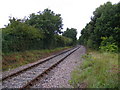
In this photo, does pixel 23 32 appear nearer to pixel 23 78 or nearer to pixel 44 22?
pixel 44 22

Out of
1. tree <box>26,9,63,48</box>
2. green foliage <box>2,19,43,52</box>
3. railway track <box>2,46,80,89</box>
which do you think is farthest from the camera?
tree <box>26,9,63,48</box>

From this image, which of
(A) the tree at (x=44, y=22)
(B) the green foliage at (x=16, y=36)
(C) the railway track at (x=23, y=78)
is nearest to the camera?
(C) the railway track at (x=23, y=78)

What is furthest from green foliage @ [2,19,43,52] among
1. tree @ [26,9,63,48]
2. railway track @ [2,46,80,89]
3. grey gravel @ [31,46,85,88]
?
grey gravel @ [31,46,85,88]

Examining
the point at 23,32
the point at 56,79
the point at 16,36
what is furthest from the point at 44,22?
the point at 56,79

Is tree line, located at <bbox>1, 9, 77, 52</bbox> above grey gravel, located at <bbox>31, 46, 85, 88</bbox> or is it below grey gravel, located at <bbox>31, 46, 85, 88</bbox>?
above

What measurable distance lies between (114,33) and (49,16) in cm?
1548

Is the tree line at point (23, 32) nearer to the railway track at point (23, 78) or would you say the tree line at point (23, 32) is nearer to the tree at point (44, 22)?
the tree at point (44, 22)

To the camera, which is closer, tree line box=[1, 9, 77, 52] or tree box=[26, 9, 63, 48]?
tree line box=[1, 9, 77, 52]

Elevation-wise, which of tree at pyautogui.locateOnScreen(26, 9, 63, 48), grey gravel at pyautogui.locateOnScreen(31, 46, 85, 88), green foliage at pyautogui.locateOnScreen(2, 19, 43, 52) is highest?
tree at pyautogui.locateOnScreen(26, 9, 63, 48)

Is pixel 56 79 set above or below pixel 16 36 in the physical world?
below

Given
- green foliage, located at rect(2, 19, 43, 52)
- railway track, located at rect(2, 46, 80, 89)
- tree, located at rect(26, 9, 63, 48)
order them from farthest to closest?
1. tree, located at rect(26, 9, 63, 48)
2. green foliage, located at rect(2, 19, 43, 52)
3. railway track, located at rect(2, 46, 80, 89)

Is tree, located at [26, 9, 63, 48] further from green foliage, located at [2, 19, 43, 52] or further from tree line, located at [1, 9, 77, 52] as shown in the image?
green foliage, located at [2, 19, 43, 52]

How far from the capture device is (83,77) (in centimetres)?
625

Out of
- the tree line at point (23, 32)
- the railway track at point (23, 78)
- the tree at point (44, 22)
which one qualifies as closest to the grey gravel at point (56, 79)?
the railway track at point (23, 78)
